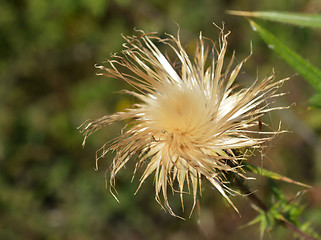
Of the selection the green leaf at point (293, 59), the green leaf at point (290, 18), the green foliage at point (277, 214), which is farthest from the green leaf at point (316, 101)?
the green foliage at point (277, 214)

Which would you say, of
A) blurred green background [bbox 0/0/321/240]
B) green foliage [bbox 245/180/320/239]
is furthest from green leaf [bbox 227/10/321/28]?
blurred green background [bbox 0/0/321/240]

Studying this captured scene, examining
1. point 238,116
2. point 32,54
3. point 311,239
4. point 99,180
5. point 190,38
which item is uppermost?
point 32,54

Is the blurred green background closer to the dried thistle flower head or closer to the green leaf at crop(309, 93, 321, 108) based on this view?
the green leaf at crop(309, 93, 321, 108)

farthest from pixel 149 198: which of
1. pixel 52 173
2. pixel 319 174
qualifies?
pixel 319 174

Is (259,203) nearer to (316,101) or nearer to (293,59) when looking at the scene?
(316,101)

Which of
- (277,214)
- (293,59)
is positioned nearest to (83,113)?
(293,59)

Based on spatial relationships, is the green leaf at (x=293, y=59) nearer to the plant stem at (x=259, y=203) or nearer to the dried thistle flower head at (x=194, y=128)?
the dried thistle flower head at (x=194, y=128)

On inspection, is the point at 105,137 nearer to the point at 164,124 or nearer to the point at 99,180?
the point at 99,180
